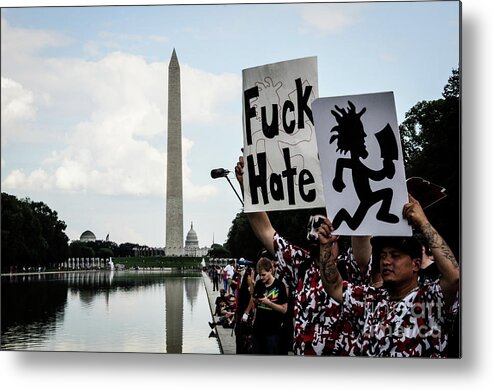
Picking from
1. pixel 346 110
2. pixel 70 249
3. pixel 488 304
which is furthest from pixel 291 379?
pixel 70 249

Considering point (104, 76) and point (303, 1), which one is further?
point (104, 76)

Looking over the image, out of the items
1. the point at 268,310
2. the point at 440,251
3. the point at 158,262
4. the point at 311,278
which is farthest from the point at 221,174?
the point at 158,262

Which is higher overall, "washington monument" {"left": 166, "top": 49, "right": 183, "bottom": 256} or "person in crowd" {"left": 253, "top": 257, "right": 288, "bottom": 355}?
"washington monument" {"left": 166, "top": 49, "right": 183, "bottom": 256}

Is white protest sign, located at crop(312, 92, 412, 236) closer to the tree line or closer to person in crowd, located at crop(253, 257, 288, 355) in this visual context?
the tree line

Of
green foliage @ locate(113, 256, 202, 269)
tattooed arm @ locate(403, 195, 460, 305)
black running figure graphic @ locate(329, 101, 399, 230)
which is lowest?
green foliage @ locate(113, 256, 202, 269)

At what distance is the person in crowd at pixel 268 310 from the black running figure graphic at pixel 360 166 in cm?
95

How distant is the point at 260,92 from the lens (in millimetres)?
7945

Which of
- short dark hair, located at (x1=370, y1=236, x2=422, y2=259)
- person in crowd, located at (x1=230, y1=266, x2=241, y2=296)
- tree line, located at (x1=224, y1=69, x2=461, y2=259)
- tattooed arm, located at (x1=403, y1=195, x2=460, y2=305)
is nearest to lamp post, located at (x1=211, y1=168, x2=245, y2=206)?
tree line, located at (x1=224, y1=69, x2=461, y2=259)

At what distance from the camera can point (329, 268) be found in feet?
22.6

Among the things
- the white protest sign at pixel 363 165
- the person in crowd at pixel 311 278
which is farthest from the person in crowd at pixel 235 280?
the white protest sign at pixel 363 165

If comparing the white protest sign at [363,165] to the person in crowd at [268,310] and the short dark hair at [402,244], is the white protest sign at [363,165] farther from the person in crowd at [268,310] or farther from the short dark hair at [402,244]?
the person in crowd at [268,310]

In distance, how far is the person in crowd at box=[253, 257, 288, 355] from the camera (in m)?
7.72

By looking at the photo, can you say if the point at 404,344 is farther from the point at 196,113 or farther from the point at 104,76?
the point at 104,76

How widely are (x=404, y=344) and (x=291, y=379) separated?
41.4 inches
